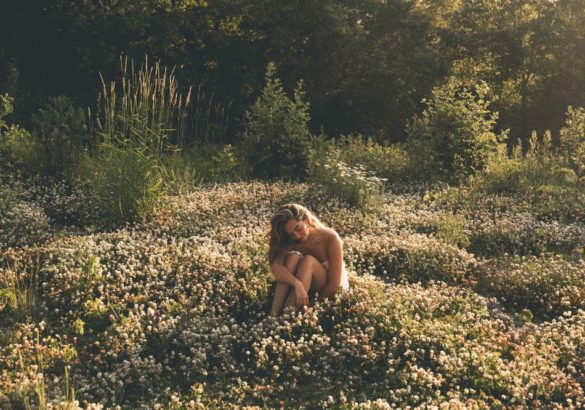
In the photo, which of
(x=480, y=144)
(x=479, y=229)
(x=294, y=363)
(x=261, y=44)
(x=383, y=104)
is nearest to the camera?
(x=294, y=363)

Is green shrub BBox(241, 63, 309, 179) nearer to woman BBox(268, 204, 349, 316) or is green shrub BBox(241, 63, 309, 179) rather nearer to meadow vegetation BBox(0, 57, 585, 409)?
meadow vegetation BBox(0, 57, 585, 409)

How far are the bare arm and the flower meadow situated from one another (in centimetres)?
14

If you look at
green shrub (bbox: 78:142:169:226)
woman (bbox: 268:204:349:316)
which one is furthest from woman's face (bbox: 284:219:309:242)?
green shrub (bbox: 78:142:169:226)

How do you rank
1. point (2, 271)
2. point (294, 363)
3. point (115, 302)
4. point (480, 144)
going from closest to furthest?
point (294, 363)
point (115, 302)
point (2, 271)
point (480, 144)

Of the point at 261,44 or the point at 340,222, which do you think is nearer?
the point at 340,222

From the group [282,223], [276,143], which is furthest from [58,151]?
[282,223]

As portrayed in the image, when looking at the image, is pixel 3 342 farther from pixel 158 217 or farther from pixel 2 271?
pixel 158 217

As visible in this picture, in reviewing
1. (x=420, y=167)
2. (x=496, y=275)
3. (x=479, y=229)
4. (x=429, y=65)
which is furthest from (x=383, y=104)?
(x=496, y=275)

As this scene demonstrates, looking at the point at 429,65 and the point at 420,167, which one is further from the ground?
the point at 429,65

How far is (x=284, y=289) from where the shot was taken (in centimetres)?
618

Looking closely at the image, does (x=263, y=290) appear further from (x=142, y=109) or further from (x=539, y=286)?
(x=142, y=109)

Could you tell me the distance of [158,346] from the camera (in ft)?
19.1

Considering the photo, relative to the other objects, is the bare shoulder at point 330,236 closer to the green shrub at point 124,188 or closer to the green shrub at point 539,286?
the green shrub at point 539,286

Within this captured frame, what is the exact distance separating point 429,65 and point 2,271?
44.5 ft
